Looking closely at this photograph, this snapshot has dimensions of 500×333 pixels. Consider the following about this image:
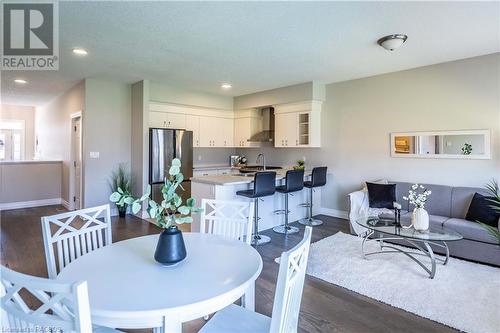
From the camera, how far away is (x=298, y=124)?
5816 millimetres

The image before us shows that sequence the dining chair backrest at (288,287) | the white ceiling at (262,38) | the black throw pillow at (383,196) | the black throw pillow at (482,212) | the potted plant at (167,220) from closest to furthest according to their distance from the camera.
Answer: the dining chair backrest at (288,287) < the potted plant at (167,220) < the white ceiling at (262,38) < the black throw pillow at (482,212) < the black throw pillow at (383,196)

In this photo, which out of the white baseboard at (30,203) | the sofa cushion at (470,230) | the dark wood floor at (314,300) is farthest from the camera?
the white baseboard at (30,203)

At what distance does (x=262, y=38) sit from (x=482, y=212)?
134 inches

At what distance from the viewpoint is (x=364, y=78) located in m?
5.13

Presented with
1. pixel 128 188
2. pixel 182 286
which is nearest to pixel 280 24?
pixel 182 286

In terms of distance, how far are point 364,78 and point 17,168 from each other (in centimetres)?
754

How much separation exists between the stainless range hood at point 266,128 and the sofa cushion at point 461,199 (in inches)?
145

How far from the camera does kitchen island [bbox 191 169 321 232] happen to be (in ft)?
13.0

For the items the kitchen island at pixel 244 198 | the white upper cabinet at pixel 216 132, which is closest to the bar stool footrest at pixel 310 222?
the kitchen island at pixel 244 198

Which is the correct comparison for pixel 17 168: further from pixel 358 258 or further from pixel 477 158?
pixel 477 158

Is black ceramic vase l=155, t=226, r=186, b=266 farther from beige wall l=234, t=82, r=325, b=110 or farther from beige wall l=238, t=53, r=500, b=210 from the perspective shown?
beige wall l=234, t=82, r=325, b=110

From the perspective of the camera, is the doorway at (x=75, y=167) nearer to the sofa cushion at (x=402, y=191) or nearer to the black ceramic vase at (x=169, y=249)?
the black ceramic vase at (x=169, y=249)

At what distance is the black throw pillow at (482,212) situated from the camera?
11.1 ft

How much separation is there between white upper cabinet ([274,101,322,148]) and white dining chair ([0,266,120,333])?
5109mm
